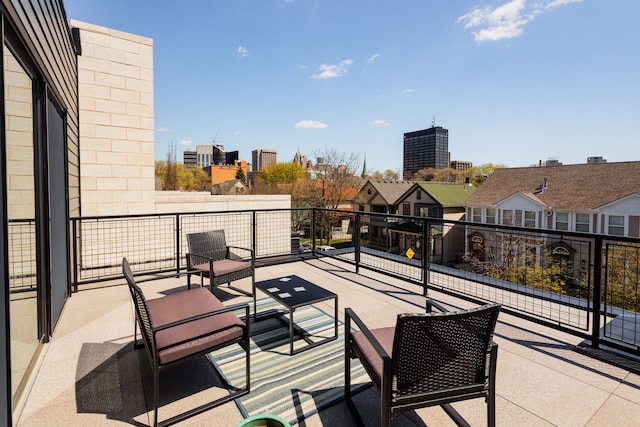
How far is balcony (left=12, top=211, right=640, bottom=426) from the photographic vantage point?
6.47 feet

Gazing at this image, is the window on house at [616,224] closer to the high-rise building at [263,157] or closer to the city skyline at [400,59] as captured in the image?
the city skyline at [400,59]

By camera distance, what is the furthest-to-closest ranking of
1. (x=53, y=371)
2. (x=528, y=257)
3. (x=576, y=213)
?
(x=576, y=213) < (x=528, y=257) < (x=53, y=371)

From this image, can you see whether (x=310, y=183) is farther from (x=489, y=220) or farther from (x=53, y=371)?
(x=53, y=371)

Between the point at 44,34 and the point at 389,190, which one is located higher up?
the point at 44,34

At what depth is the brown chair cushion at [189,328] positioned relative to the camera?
197 cm

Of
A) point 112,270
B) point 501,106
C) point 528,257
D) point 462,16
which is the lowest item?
point 528,257

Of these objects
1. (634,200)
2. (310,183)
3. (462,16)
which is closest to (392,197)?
(310,183)

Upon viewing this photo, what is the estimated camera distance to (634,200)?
1689 cm

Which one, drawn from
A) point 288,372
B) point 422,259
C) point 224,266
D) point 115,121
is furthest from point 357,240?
point 115,121

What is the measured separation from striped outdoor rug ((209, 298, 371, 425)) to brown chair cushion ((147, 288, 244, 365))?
45 cm

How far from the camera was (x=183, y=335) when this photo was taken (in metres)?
2.08

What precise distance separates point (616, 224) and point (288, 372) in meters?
22.8

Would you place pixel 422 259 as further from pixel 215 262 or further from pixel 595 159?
pixel 595 159

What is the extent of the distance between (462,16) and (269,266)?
35.8ft
